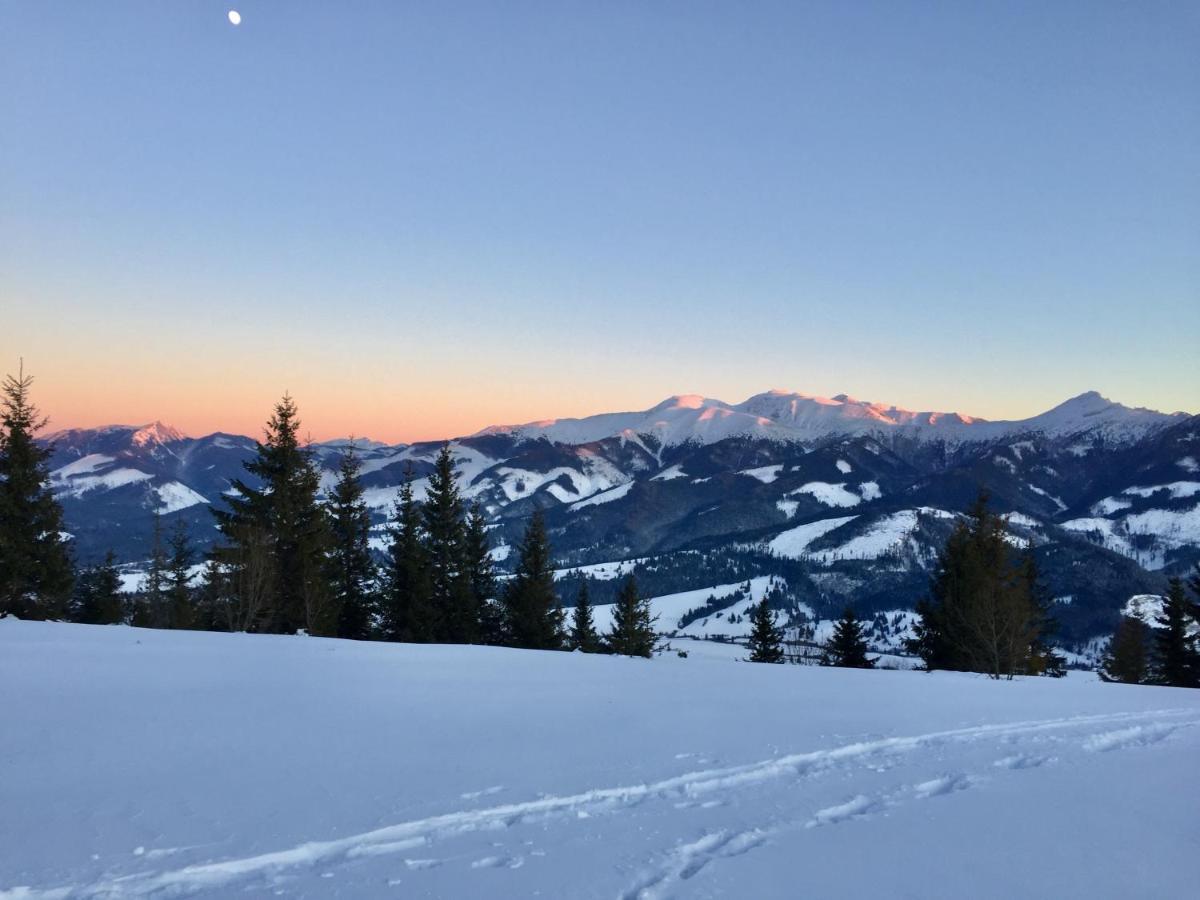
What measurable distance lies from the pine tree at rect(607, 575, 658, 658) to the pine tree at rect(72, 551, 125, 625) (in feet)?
94.0

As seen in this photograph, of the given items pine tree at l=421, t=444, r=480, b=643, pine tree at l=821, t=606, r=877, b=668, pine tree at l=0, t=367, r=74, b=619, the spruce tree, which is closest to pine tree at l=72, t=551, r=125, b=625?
pine tree at l=0, t=367, r=74, b=619

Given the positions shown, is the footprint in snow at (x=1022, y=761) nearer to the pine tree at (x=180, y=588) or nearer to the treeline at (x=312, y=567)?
the treeline at (x=312, y=567)

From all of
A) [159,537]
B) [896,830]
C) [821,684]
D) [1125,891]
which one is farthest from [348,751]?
[159,537]

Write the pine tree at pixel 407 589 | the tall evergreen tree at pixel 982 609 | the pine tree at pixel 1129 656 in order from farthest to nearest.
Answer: the pine tree at pixel 1129 656 → the pine tree at pixel 407 589 → the tall evergreen tree at pixel 982 609

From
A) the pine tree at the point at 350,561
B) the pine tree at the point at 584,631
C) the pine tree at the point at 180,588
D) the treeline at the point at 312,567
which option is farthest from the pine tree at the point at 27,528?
the pine tree at the point at 584,631

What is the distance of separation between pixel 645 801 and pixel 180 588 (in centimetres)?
3853

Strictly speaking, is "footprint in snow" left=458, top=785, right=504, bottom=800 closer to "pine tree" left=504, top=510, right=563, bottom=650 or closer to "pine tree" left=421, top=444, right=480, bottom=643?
"pine tree" left=421, top=444, right=480, bottom=643

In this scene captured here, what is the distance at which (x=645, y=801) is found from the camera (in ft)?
22.7

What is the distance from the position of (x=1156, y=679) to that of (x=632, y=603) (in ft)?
95.2

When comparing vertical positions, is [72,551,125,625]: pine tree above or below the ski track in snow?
below

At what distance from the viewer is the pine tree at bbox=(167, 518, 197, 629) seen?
3183 centimetres

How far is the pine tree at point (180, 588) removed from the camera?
3183 cm

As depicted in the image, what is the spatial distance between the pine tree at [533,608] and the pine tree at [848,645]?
16.0m

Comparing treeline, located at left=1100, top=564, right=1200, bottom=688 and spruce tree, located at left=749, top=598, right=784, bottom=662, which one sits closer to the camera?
treeline, located at left=1100, top=564, right=1200, bottom=688
